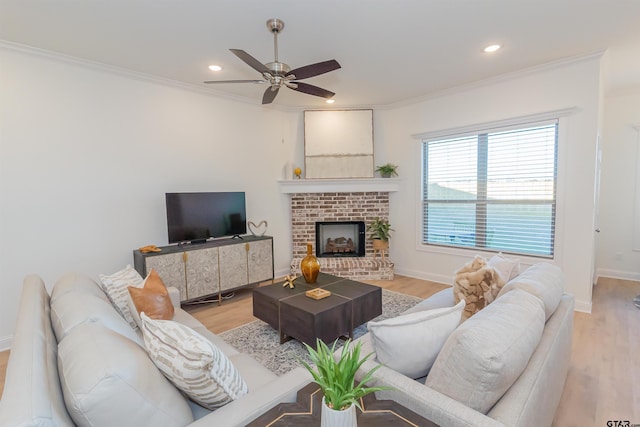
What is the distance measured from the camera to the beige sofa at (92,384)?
808 millimetres

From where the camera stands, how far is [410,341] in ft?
4.21

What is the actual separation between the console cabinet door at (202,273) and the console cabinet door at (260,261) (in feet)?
1.62

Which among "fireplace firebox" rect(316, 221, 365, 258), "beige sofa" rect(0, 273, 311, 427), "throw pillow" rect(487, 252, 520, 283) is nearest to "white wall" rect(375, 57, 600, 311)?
"fireplace firebox" rect(316, 221, 365, 258)

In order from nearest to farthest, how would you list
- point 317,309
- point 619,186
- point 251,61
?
point 251,61 → point 317,309 → point 619,186

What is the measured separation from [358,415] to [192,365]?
594 millimetres

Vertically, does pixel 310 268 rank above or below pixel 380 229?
below

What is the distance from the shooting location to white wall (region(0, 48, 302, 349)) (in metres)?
2.88

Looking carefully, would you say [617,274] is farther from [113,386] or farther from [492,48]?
[113,386]

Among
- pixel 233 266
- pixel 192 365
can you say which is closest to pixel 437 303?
pixel 192 365

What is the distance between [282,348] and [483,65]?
3738 millimetres

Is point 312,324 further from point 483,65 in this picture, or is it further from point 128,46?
point 483,65

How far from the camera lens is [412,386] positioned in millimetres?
1159

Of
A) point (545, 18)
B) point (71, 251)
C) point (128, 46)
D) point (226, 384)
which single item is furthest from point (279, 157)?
point (226, 384)

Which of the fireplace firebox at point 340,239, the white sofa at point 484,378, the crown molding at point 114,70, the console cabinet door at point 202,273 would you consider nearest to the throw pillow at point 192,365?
the white sofa at point 484,378
